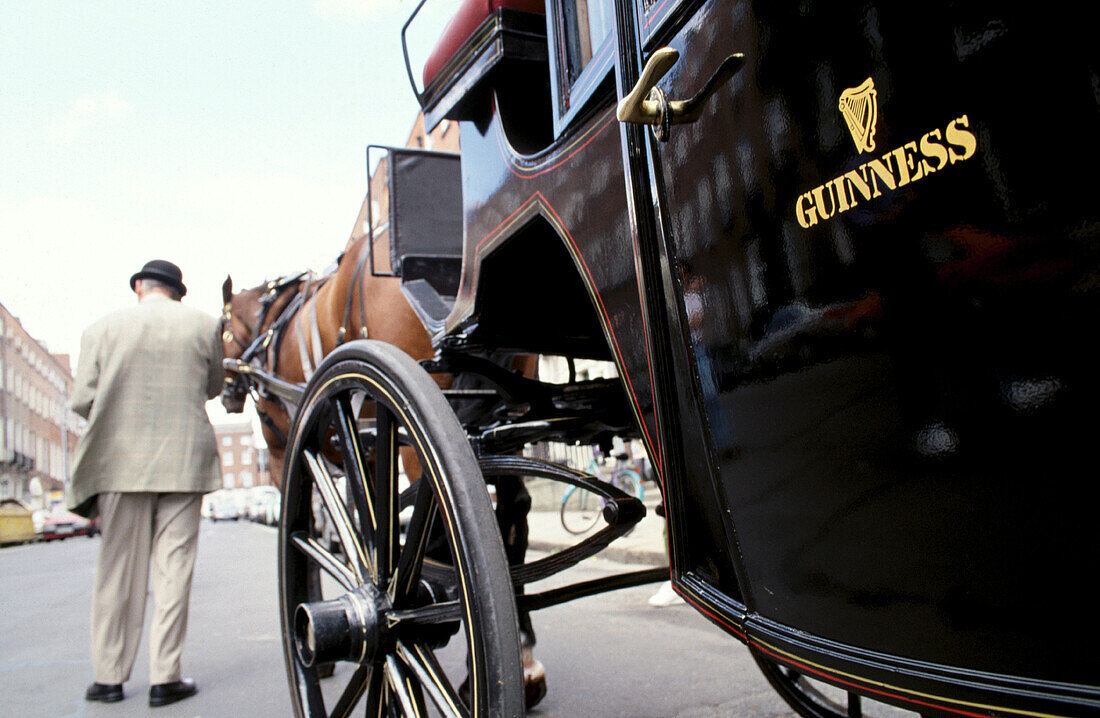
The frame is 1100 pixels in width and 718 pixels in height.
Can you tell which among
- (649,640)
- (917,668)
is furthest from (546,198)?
(649,640)

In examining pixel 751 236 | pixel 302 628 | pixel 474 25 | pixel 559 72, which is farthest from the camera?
pixel 474 25

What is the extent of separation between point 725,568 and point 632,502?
0.45 meters

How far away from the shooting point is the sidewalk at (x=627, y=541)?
524 cm

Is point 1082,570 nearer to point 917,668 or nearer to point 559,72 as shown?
point 917,668

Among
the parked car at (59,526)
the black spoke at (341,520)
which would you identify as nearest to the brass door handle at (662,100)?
the black spoke at (341,520)

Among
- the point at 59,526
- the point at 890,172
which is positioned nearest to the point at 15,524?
the point at 59,526

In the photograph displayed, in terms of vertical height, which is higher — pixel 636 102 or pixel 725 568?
pixel 636 102

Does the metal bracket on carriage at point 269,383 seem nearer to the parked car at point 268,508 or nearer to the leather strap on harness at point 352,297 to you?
the leather strap on harness at point 352,297

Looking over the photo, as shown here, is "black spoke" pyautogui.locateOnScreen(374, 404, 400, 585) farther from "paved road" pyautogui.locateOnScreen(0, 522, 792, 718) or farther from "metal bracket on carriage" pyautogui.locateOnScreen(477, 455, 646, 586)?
"paved road" pyautogui.locateOnScreen(0, 522, 792, 718)

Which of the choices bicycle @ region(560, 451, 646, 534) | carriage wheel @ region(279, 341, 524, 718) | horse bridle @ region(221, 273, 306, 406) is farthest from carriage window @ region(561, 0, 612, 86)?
bicycle @ region(560, 451, 646, 534)

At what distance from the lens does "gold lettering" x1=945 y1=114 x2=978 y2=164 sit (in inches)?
26.0

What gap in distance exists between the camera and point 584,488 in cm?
153

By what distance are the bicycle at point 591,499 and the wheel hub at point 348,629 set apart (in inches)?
244

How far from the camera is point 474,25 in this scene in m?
1.86
